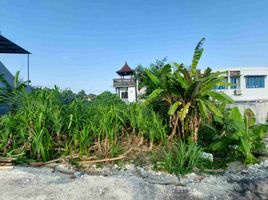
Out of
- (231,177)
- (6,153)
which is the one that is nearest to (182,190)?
(231,177)

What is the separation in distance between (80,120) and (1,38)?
8.98 meters

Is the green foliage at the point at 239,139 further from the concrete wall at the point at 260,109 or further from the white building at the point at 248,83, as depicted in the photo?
the white building at the point at 248,83

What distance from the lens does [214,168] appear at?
15.3ft

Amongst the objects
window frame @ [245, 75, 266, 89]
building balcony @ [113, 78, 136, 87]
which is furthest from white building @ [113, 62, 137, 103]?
window frame @ [245, 75, 266, 89]

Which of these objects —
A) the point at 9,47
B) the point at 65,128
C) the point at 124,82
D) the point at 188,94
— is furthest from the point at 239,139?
the point at 124,82

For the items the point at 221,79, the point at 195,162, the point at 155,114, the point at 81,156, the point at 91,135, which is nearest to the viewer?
the point at 195,162

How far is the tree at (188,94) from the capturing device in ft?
17.0

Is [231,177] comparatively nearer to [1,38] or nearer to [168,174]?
[168,174]

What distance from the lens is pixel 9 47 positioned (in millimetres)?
Answer: 13383

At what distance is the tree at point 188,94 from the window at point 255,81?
25.5m

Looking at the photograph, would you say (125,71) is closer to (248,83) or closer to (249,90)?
(248,83)

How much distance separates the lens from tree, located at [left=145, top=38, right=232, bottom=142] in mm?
5188

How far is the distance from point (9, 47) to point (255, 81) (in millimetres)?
26603

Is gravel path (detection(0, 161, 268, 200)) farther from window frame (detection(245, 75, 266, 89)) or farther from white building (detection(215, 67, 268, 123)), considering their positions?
window frame (detection(245, 75, 266, 89))
